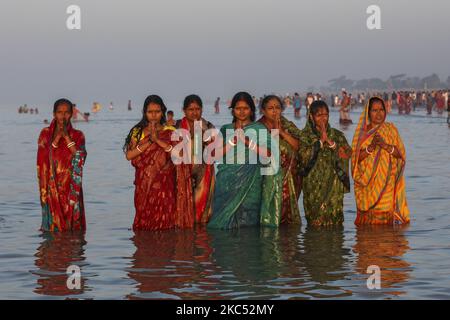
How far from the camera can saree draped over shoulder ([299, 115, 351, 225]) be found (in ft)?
34.9

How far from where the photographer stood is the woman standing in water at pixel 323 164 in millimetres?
10586

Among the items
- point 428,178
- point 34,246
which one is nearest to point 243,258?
point 34,246

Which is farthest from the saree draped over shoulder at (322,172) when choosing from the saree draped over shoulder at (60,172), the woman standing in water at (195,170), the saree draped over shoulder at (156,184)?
the saree draped over shoulder at (60,172)

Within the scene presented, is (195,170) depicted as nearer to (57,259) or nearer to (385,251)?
(57,259)

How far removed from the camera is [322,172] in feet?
35.0

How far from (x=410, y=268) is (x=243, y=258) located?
4.94 feet

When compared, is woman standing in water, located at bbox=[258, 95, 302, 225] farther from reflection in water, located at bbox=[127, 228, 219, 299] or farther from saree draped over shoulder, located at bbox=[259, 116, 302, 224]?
reflection in water, located at bbox=[127, 228, 219, 299]

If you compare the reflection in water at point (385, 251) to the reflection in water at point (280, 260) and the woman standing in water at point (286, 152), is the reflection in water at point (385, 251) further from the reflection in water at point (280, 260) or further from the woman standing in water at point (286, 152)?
the woman standing in water at point (286, 152)

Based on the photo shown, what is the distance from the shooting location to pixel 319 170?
1067 cm

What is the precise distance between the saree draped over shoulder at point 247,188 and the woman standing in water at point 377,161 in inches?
36.7

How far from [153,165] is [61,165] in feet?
3.13

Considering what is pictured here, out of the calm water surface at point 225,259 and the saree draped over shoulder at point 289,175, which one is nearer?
the calm water surface at point 225,259

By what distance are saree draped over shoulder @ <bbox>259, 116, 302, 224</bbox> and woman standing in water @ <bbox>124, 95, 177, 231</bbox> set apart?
1.04m
